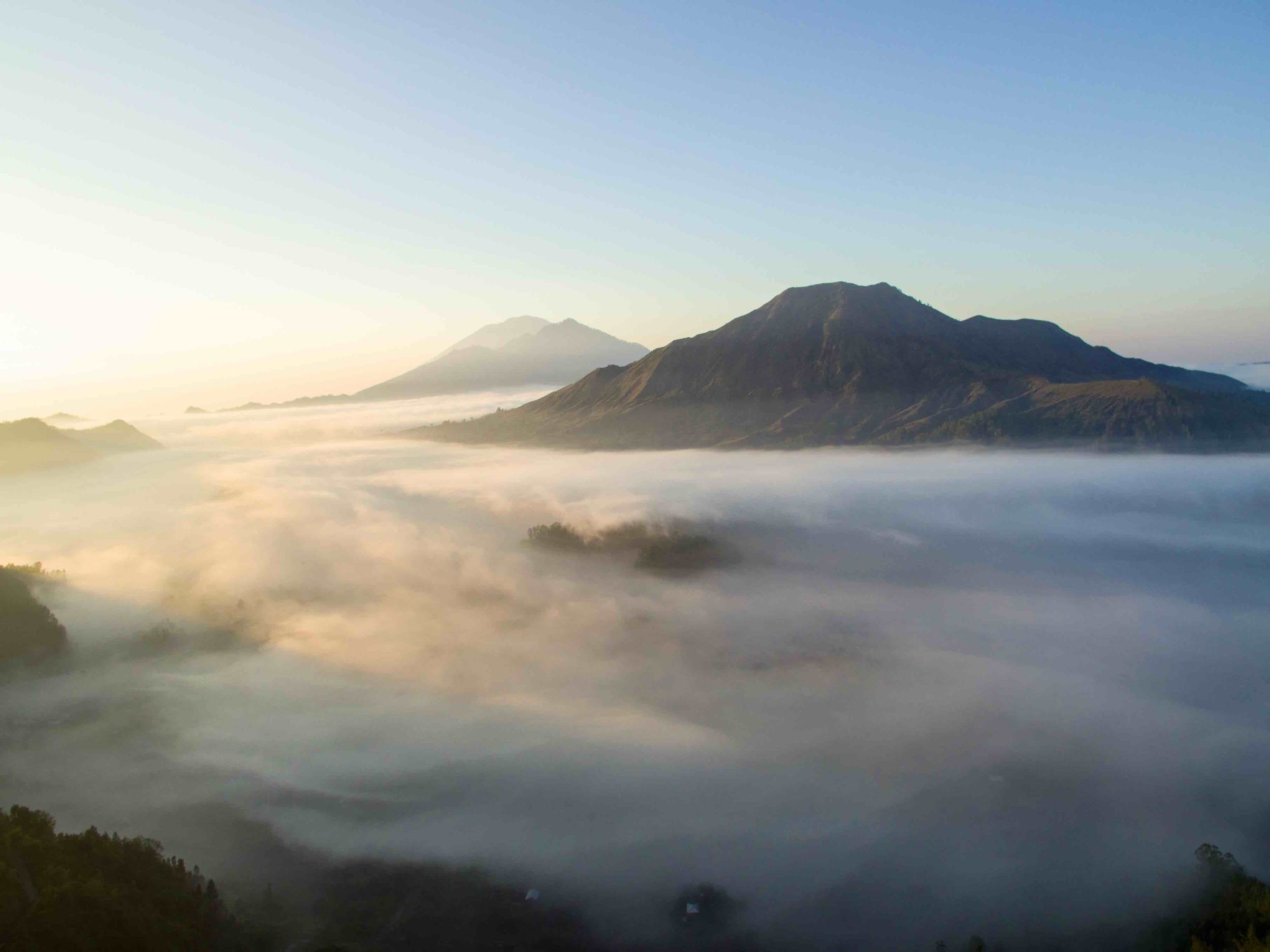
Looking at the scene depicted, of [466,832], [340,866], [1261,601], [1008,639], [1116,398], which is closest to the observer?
[340,866]

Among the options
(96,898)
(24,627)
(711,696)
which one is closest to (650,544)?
(711,696)

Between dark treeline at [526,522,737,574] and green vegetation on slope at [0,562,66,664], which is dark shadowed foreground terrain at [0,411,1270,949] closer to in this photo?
green vegetation on slope at [0,562,66,664]

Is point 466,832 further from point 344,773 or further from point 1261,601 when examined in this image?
point 1261,601

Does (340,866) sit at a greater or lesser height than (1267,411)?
lesser

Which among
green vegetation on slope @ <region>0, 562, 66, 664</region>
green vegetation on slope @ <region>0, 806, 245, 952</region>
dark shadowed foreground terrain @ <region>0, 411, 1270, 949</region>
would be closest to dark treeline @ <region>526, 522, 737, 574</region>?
dark shadowed foreground terrain @ <region>0, 411, 1270, 949</region>

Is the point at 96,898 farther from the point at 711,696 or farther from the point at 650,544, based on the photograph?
the point at 650,544

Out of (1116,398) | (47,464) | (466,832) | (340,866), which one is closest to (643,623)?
(466,832)
